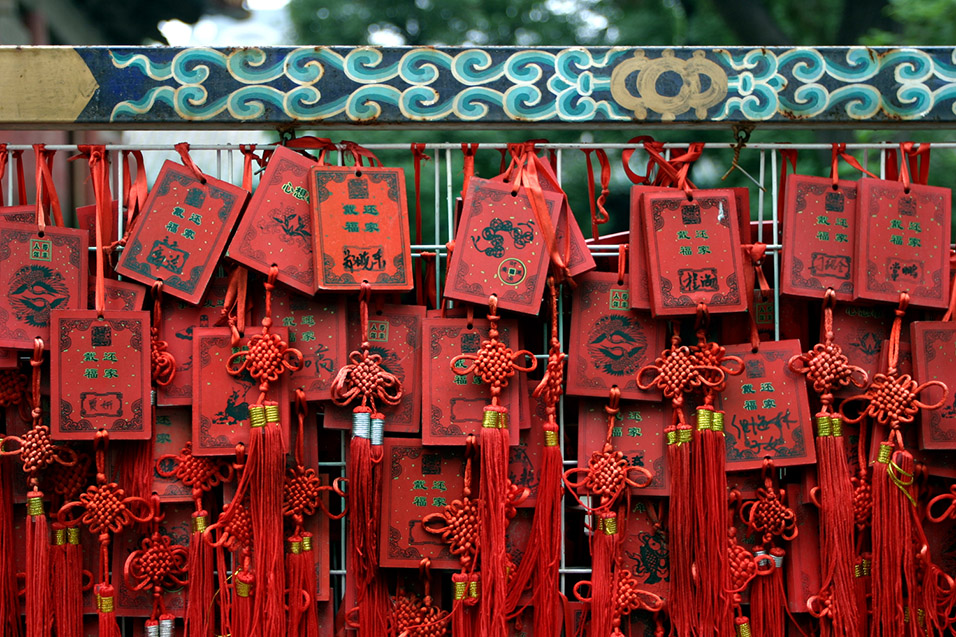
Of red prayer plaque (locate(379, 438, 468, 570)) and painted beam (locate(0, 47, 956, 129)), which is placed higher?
painted beam (locate(0, 47, 956, 129))

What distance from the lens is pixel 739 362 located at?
106cm

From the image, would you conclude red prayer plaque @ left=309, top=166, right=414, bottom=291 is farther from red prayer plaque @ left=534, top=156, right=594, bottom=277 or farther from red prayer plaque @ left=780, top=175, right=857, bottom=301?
red prayer plaque @ left=780, top=175, right=857, bottom=301

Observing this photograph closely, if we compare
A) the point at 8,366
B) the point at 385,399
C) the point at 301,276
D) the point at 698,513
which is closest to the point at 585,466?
the point at 698,513

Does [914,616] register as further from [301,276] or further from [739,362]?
[301,276]

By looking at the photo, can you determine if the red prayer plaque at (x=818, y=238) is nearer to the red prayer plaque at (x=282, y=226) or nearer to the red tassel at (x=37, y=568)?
the red prayer plaque at (x=282, y=226)

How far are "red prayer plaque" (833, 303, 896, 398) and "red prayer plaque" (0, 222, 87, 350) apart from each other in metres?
0.91

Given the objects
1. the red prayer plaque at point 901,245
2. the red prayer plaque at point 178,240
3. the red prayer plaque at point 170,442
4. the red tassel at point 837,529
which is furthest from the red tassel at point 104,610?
the red prayer plaque at point 901,245

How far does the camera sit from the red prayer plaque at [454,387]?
1050mm

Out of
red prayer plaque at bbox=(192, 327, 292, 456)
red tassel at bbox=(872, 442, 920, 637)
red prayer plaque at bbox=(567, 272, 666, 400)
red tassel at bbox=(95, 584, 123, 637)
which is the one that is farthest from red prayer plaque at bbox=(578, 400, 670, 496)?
red tassel at bbox=(95, 584, 123, 637)

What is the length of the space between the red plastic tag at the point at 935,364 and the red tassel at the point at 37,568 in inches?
41.0

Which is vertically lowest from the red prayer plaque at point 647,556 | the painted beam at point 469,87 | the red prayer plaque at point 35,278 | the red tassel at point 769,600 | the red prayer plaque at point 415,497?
the red tassel at point 769,600

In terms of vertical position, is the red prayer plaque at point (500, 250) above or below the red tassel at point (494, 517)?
above

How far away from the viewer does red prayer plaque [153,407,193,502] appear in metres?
1.07


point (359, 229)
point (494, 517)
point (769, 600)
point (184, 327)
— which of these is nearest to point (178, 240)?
point (184, 327)
